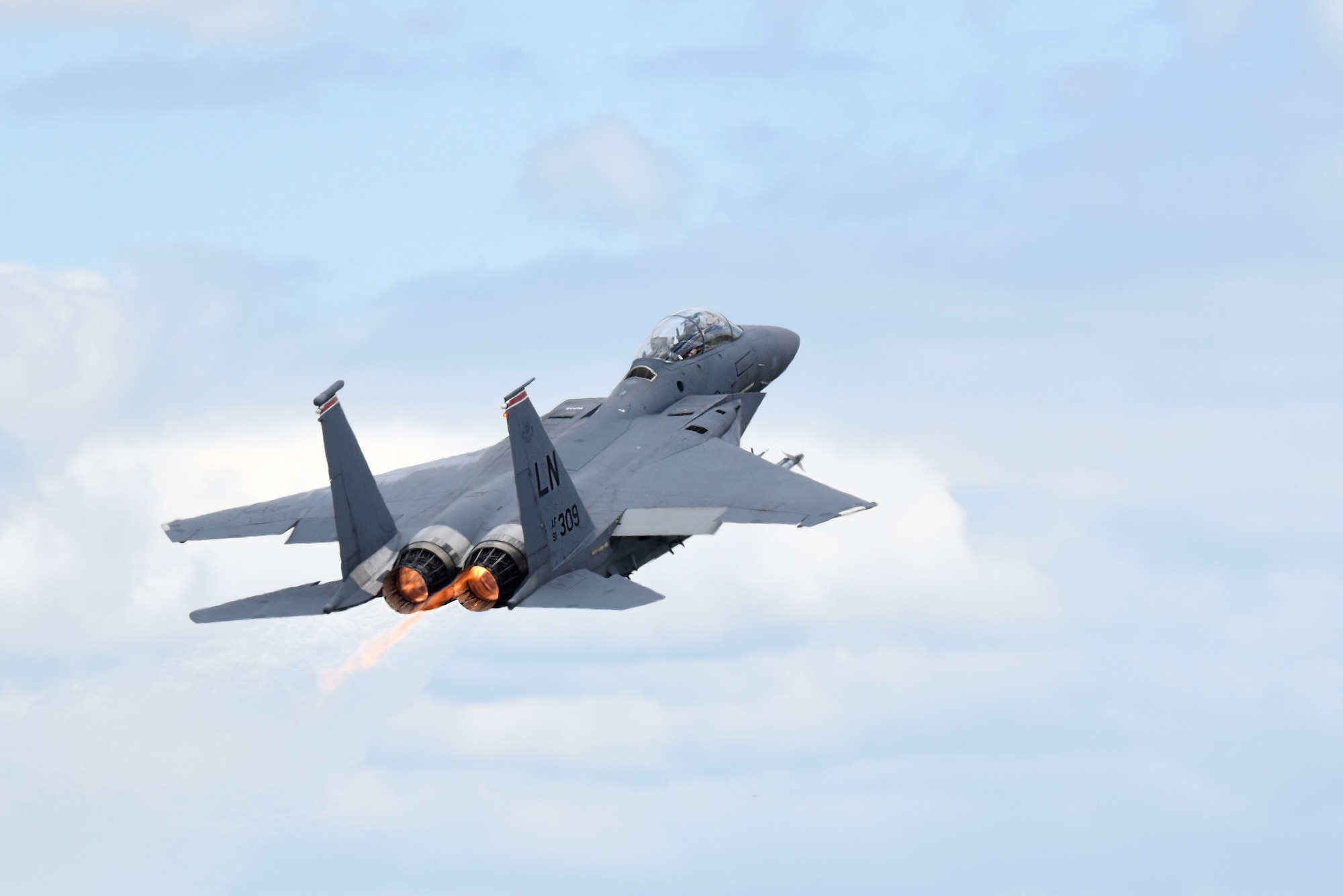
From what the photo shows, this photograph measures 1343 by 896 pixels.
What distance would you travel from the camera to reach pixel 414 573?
34812mm

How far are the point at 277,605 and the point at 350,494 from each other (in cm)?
257

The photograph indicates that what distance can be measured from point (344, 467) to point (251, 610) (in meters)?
3.27

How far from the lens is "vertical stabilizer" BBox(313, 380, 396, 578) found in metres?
33.4

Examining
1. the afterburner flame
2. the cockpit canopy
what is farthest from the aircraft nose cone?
the afterburner flame

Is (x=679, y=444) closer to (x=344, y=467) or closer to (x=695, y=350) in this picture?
(x=695, y=350)

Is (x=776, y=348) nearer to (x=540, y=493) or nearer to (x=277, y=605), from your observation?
(x=540, y=493)

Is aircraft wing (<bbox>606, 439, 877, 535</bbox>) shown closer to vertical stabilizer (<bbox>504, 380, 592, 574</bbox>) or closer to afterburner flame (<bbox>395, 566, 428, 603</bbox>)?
vertical stabilizer (<bbox>504, 380, 592, 574</bbox>)

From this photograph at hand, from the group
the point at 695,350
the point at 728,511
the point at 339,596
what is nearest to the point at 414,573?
the point at 339,596

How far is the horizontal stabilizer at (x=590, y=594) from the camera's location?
34.3m

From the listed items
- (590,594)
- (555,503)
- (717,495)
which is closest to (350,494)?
(555,503)

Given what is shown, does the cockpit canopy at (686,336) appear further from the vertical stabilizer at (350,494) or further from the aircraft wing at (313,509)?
the vertical stabilizer at (350,494)

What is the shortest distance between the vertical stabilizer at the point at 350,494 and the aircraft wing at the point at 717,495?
15.5 feet

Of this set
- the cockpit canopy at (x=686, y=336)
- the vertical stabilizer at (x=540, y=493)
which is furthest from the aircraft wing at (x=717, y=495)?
the cockpit canopy at (x=686, y=336)

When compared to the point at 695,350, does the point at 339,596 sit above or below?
below
